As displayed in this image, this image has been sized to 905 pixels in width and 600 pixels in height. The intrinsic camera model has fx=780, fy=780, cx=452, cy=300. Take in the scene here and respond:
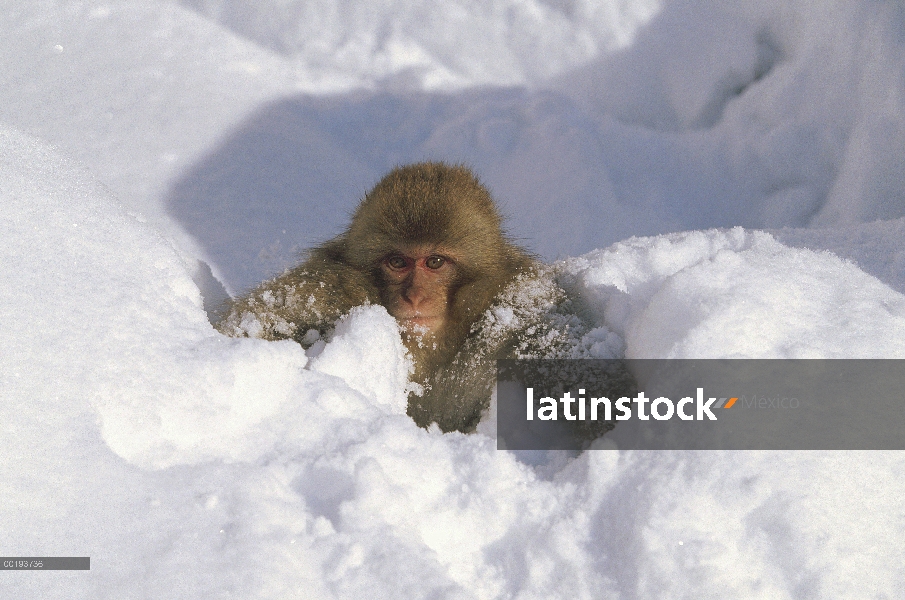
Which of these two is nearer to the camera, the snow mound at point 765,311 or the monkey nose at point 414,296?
the snow mound at point 765,311

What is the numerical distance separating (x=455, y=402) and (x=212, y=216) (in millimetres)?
1843

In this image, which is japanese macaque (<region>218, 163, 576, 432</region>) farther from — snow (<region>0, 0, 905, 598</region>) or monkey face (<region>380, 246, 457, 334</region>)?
snow (<region>0, 0, 905, 598</region>)

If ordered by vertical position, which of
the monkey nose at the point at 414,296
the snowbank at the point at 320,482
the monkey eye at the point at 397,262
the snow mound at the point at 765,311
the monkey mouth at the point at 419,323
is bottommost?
the snowbank at the point at 320,482

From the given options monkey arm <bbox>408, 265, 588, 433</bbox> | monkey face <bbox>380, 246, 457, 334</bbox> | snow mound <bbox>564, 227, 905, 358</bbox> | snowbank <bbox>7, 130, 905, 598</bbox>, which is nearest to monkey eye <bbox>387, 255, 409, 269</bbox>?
monkey face <bbox>380, 246, 457, 334</bbox>

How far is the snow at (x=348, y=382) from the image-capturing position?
1.31 metres

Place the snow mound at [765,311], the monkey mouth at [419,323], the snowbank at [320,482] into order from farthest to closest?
1. the monkey mouth at [419,323]
2. the snow mound at [765,311]
3. the snowbank at [320,482]

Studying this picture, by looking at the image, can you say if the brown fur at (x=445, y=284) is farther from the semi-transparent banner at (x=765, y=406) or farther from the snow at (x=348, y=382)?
the semi-transparent banner at (x=765, y=406)

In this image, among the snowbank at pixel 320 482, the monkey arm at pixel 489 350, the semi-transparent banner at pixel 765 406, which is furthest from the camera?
the monkey arm at pixel 489 350

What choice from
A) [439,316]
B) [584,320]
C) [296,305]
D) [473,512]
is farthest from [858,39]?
[473,512]

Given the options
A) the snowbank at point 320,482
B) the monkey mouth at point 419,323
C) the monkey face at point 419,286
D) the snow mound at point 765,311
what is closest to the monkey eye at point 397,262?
the monkey face at point 419,286

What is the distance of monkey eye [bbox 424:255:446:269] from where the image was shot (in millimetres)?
2561

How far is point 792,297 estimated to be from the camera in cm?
186

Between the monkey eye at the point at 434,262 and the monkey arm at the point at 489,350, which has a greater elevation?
the monkey eye at the point at 434,262

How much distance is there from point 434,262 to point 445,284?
3.2 inches
